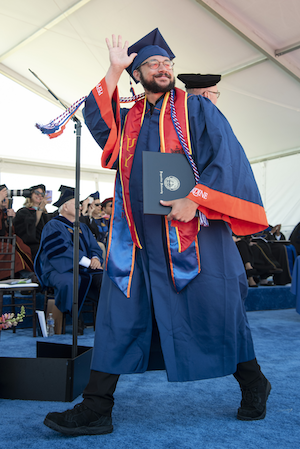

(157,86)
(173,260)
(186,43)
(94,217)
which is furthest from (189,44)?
(173,260)

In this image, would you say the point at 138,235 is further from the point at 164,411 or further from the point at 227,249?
the point at 164,411

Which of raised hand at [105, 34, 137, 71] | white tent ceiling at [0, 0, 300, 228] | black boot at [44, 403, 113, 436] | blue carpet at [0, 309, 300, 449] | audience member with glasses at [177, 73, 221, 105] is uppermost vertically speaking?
white tent ceiling at [0, 0, 300, 228]

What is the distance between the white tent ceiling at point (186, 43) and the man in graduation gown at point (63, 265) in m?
3.62

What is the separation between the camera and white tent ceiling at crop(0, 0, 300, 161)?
5.54 metres

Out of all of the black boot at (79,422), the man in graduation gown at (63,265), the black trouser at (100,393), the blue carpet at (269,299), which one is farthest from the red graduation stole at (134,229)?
the blue carpet at (269,299)

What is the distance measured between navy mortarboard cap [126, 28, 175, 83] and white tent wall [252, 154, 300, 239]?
8.16m

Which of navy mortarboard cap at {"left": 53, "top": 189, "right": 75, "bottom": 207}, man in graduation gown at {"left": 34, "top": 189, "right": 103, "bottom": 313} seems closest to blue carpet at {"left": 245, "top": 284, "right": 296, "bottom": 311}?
man in graduation gown at {"left": 34, "top": 189, "right": 103, "bottom": 313}

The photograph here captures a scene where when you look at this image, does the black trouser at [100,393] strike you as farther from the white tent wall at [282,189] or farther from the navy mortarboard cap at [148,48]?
A: the white tent wall at [282,189]

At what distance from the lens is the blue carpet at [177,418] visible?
1.28m

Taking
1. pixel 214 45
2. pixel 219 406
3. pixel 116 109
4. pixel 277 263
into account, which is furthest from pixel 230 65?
pixel 219 406

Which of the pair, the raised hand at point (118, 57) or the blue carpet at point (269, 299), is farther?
the blue carpet at point (269, 299)

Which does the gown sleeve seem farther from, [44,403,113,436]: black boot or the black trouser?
[44,403,113,436]: black boot

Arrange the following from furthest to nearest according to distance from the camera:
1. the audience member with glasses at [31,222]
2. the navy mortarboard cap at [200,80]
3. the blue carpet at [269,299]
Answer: the blue carpet at [269,299], the audience member with glasses at [31,222], the navy mortarboard cap at [200,80]

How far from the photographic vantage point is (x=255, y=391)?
58.3 inches
